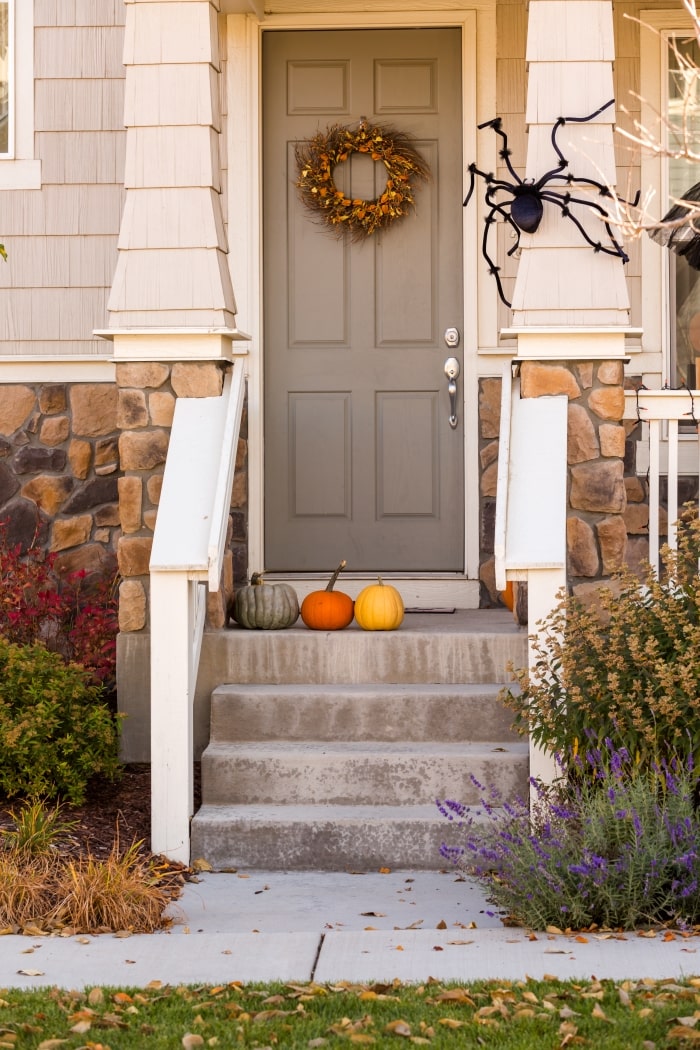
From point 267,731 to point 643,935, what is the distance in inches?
72.6

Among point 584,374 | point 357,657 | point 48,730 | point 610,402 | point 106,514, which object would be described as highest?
point 584,374

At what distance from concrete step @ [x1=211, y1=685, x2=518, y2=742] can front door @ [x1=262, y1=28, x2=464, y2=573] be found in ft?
5.05

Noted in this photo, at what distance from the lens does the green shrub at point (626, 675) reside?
4250 mm

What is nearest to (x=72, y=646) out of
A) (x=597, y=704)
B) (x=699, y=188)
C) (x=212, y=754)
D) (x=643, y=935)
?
(x=212, y=754)

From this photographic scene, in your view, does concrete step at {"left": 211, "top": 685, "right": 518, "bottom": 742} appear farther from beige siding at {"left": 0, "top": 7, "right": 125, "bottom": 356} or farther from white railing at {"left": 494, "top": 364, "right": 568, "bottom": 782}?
beige siding at {"left": 0, "top": 7, "right": 125, "bottom": 356}

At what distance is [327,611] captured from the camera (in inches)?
219

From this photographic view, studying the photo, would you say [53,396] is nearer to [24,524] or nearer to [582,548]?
[24,524]

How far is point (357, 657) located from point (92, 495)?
2.05 meters

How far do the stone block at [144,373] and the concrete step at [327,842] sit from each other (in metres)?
1.83

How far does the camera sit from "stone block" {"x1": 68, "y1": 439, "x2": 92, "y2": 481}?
6742 mm

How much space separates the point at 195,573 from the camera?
15.9ft

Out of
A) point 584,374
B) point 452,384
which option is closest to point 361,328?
point 452,384

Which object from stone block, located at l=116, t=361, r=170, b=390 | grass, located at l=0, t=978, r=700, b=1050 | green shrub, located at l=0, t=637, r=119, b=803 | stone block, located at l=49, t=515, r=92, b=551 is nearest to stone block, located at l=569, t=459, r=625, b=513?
stone block, located at l=116, t=361, r=170, b=390

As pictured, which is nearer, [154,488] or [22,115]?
[154,488]
